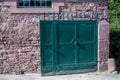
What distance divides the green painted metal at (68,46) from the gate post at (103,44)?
143 mm

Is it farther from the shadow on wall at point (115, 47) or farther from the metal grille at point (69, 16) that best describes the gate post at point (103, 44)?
the shadow on wall at point (115, 47)

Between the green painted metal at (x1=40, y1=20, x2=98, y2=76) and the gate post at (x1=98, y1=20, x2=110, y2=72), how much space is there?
0.47 feet

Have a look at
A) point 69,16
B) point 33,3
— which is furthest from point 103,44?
point 33,3

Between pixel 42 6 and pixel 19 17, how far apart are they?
2.85ft

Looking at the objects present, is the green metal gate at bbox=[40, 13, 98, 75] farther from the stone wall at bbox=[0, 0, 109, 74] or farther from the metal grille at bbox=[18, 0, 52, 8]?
the metal grille at bbox=[18, 0, 52, 8]

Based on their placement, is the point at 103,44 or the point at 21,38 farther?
the point at 103,44

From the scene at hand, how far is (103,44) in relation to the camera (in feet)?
39.0

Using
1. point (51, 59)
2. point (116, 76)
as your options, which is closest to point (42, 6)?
point (51, 59)

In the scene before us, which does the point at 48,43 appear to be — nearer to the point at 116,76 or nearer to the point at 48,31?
the point at 48,31

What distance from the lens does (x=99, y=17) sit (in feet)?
38.9

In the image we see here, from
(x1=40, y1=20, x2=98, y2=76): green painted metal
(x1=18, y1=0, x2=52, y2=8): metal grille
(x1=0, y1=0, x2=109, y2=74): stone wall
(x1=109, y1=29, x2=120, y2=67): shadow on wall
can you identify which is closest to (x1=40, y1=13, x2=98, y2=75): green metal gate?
(x1=40, y1=20, x2=98, y2=76): green painted metal

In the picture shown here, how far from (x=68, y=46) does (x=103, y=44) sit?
1229 millimetres

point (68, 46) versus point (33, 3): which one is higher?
point (33, 3)

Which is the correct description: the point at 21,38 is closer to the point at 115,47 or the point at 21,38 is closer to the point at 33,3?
the point at 33,3
